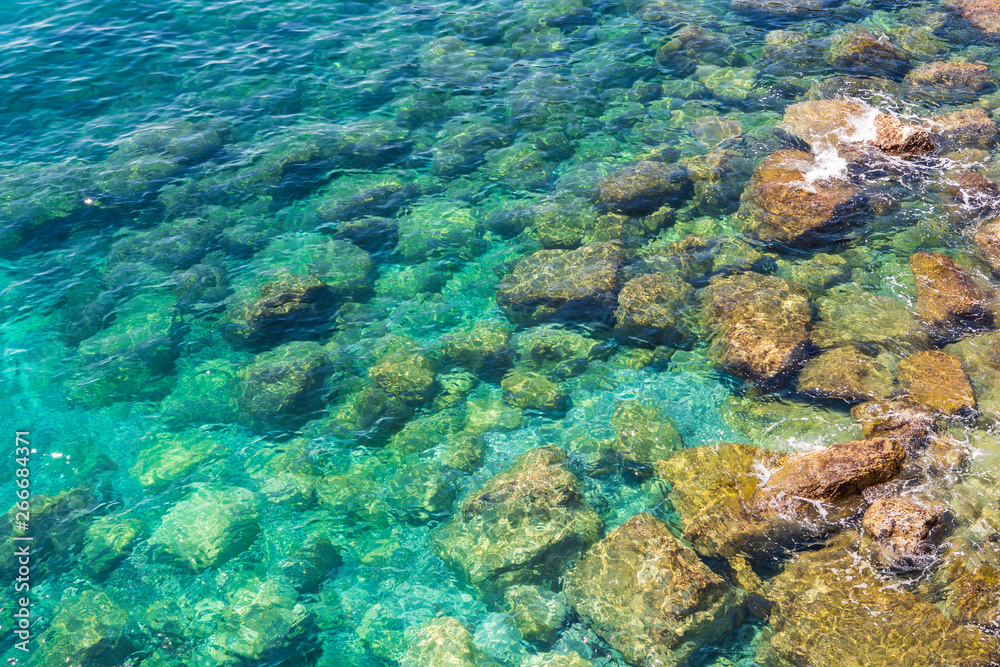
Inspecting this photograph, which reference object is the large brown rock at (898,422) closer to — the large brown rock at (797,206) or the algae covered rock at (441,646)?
the large brown rock at (797,206)

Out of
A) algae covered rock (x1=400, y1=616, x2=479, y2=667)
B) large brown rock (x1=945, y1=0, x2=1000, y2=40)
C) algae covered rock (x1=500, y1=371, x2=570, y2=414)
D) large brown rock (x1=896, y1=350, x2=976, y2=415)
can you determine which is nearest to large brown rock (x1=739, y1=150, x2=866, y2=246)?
large brown rock (x1=896, y1=350, x2=976, y2=415)

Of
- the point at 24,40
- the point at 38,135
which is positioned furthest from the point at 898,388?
the point at 24,40

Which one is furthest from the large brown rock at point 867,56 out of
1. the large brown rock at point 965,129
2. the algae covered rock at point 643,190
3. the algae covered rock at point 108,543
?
the algae covered rock at point 108,543

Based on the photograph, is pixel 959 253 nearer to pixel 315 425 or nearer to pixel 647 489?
pixel 647 489

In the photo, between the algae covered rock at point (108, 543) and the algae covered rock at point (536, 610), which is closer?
the algae covered rock at point (536, 610)

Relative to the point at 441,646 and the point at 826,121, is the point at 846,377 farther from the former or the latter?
the point at 826,121

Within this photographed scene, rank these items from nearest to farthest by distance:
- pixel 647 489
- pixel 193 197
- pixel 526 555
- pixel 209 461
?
pixel 526 555 → pixel 647 489 → pixel 209 461 → pixel 193 197
